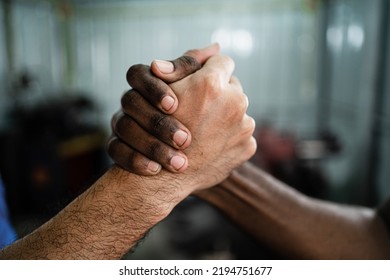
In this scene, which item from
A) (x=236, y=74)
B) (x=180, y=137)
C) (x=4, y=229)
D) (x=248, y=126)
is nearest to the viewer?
(x=180, y=137)

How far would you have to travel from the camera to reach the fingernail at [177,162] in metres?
0.77

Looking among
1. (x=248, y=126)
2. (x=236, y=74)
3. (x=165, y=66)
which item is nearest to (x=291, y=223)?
(x=248, y=126)

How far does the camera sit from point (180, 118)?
79 centimetres

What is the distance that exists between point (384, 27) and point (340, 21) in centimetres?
113

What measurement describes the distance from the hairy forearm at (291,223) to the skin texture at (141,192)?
23cm

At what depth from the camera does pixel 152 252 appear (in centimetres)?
309

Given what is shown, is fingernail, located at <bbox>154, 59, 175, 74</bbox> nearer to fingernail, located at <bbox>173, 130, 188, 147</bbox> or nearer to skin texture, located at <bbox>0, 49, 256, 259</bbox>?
skin texture, located at <bbox>0, 49, 256, 259</bbox>

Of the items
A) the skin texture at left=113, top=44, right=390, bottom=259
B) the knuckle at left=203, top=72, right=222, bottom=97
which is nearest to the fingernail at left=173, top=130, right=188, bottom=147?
the knuckle at left=203, top=72, right=222, bottom=97

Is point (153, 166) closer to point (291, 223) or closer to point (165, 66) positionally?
point (165, 66)

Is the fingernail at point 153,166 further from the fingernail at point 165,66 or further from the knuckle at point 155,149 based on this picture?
the fingernail at point 165,66

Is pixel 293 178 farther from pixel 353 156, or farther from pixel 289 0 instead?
pixel 289 0

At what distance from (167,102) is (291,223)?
55 centimetres
